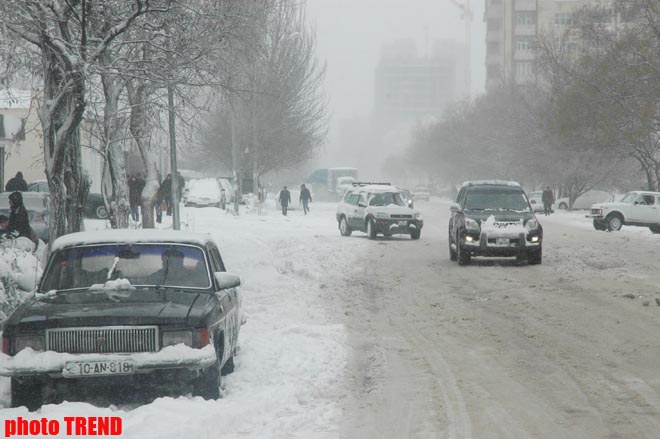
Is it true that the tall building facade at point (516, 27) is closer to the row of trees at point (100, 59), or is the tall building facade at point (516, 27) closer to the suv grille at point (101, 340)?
the row of trees at point (100, 59)

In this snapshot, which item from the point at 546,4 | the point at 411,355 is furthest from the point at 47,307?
the point at 546,4

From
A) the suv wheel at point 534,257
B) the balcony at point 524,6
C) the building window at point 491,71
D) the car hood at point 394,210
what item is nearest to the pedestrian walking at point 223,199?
the car hood at point 394,210

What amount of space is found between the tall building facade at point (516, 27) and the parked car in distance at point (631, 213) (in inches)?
3007

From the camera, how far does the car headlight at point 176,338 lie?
25.8 feet

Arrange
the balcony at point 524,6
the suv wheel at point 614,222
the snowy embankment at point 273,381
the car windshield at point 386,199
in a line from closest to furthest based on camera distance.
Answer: the snowy embankment at point 273,381, the car windshield at point 386,199, the suv wheel at point 614,222, the balcony at point 524,6

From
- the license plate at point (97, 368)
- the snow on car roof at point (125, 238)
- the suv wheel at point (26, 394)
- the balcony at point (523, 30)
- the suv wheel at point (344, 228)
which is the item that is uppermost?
the balcony at point (523, 30)

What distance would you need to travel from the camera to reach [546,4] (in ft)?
405

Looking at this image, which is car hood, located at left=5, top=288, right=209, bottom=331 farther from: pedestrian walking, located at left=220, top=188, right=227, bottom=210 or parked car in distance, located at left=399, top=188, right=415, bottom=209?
pedestrian walking, located at left=220, top=188, right=227, bottom=210

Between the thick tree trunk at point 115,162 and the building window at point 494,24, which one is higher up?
the building window at point 494,24

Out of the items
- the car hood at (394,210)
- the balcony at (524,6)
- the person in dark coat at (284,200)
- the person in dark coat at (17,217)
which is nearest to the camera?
the person in dark coat at (17,217)

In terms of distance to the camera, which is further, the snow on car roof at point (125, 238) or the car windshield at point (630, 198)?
the car windshield at point (630, 198)

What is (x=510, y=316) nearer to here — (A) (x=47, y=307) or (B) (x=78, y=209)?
(B) (x=78, y=209)

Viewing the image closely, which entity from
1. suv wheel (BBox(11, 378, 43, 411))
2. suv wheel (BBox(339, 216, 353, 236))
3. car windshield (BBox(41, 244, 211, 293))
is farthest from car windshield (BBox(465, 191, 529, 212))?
suv wheel (BBox(11, 378, 43, 411))

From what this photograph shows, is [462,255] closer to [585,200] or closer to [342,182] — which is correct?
[585,200]
